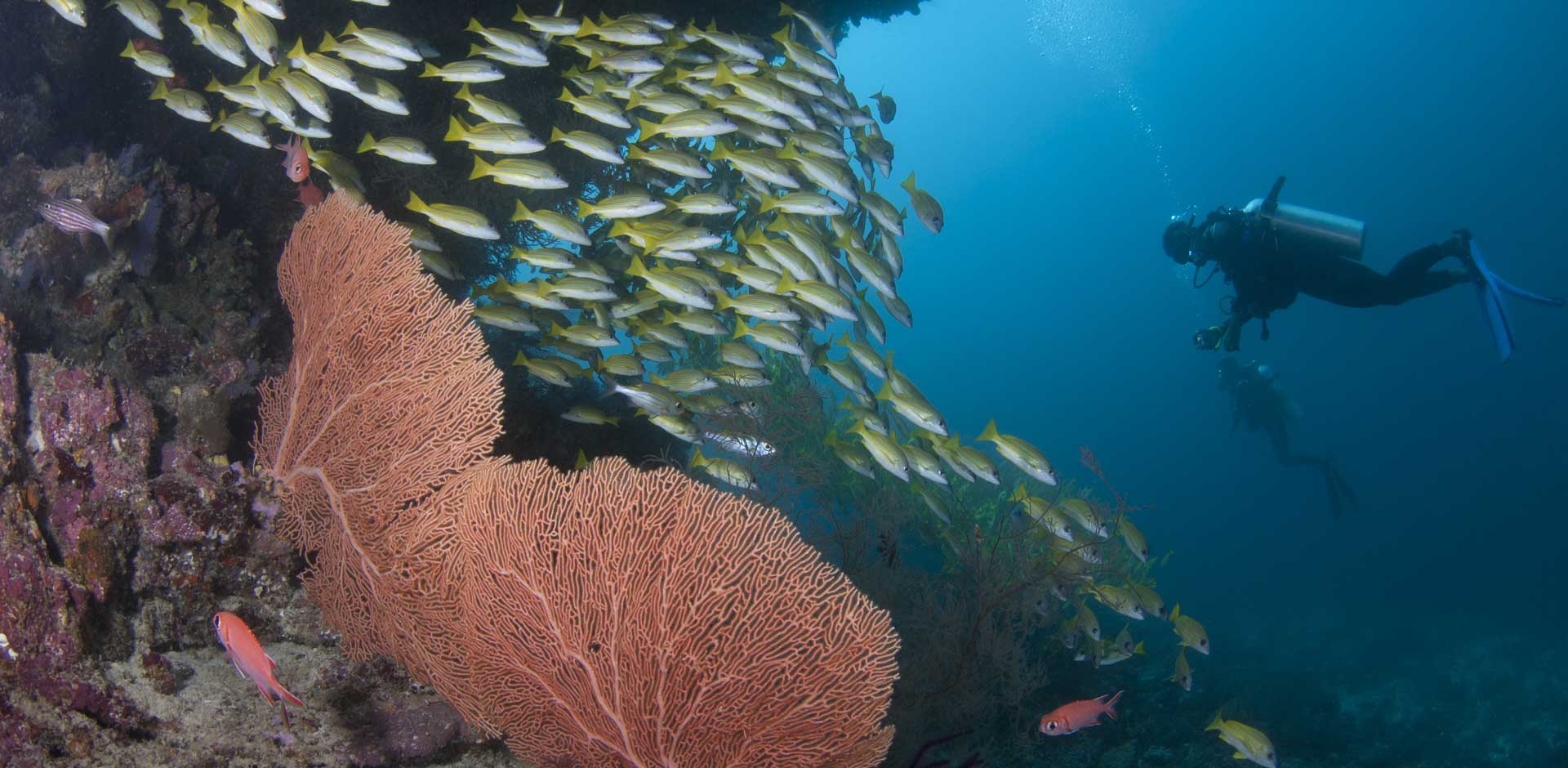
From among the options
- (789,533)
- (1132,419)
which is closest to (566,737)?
(789,533)

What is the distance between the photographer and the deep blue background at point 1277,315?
41.8 metres

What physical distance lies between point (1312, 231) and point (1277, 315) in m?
82.7

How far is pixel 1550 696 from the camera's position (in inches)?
541

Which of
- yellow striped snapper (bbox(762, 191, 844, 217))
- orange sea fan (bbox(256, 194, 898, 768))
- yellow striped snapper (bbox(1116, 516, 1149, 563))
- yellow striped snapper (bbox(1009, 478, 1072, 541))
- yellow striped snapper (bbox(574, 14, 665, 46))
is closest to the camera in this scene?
orange sea fan (bbox(256, 194, 898, 768))

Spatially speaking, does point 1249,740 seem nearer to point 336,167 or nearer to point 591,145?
point 591,145

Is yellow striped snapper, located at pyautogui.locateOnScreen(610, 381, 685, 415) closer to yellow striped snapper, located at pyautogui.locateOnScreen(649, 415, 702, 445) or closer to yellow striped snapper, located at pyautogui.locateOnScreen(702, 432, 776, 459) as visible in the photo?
yellow striped snapper, located at pyautogui.locateOnScreen(649, 415, 702, 445)

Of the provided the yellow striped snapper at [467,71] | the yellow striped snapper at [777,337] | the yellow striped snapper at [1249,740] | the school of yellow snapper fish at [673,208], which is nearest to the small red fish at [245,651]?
the school of yellow snapper fish at [673,208]

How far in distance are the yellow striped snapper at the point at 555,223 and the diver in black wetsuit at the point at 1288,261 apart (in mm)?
9934

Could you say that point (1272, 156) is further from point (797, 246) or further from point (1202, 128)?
point (797, 246)

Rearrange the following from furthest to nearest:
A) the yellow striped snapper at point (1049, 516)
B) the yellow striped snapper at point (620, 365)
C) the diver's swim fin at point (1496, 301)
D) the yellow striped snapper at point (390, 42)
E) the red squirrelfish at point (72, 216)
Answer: the diver's swim fin at point (1496, 301)
the yellow striped snapper at point (1049, 516)
the yellow striped snapper at point (620, 365)
the yellow striped snapper at point (390, 42)
the red squirrelfish at point (72, 216)

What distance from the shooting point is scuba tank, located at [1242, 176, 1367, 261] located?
34.9 feet

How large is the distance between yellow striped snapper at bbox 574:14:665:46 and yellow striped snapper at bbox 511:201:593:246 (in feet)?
5.00

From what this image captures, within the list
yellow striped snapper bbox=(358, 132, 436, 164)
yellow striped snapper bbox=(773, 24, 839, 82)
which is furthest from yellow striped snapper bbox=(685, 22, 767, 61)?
yellow striped snapper bbox=(358, 132, 436, 164)

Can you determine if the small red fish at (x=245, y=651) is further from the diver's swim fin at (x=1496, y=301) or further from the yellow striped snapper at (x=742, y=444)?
the diver's swim fin at (x=1496, y=301)
